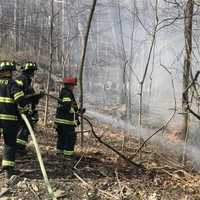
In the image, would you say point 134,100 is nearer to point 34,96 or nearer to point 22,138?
point 22,138

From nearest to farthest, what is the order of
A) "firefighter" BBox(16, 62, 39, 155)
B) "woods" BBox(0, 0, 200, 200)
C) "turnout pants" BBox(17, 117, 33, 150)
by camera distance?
"firefighter" BBox(16, 62, 39, 155) → "woods" BBox(0, 0, 200, 200) → "turnout pants" BBox(17, 117, 33, 150)

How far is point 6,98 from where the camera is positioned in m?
6.83

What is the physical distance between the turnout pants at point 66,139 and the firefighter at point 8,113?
1.69 metres

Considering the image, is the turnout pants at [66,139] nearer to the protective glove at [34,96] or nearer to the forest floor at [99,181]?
the forest floor at [99,181]

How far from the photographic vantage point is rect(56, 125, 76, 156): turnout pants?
27.6 ft

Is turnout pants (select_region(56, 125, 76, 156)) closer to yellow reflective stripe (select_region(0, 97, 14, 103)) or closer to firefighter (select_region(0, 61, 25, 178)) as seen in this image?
firefighter (select_region(0, 61, 25, 178))

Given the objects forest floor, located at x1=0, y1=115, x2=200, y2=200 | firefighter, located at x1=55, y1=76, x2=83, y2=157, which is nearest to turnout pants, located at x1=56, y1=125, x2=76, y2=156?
firefighter, located at x1=55, y1=76, x2=83, y2=157

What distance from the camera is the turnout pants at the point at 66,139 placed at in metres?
8.40

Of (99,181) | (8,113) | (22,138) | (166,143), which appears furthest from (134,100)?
(8,113)

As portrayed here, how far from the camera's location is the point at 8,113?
6.84 metres

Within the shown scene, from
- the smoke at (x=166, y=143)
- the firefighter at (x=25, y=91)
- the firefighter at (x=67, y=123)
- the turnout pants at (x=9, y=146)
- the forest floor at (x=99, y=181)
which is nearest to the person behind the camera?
the forest floor at (x=99, y=181)

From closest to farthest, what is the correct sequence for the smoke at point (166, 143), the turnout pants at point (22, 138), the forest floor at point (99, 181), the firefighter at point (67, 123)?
1. the forest floor at point (99, 181)
2. the turnout pants at point (22, 138)
3. the firefighter at point (67, 123)
4. the smoke at point (166, 143)

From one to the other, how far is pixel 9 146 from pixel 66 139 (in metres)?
1.77

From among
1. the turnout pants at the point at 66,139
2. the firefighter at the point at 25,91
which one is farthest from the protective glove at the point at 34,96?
the turnout pants at the point at 66,139
